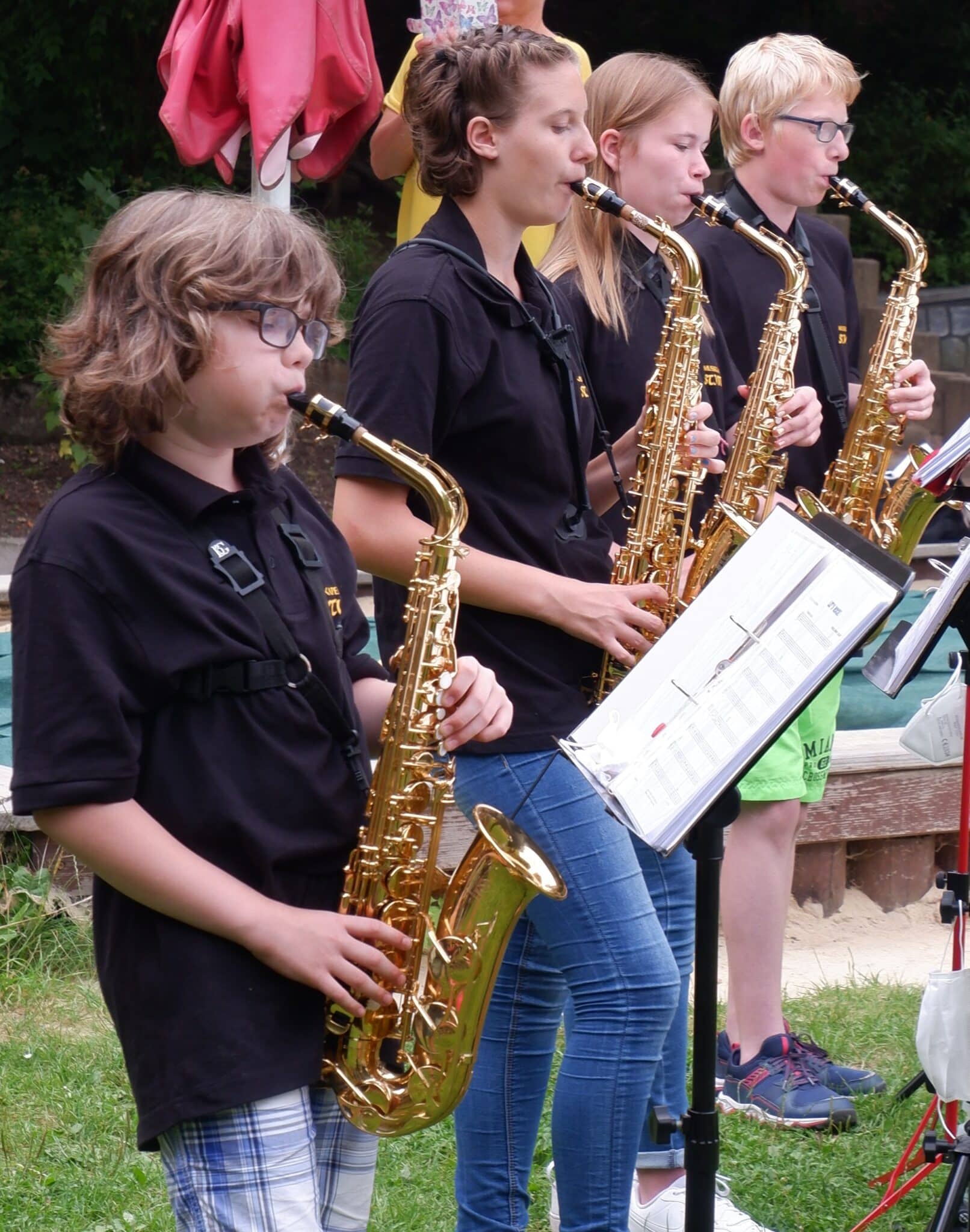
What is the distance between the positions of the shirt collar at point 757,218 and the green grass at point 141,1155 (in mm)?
1976

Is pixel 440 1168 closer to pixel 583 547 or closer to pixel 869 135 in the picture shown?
pixel 583 547

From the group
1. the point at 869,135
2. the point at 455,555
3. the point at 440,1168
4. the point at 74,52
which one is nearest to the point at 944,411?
the point at 869,135

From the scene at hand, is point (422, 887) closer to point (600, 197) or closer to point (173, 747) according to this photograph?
point (173, 747)

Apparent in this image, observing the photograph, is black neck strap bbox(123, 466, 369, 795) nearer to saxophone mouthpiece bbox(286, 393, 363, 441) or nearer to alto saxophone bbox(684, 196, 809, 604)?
saxophone mouthpiece bbox(286, 393, 363, 441)

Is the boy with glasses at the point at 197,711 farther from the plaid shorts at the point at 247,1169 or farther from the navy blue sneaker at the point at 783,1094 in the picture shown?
the navy blue sneaker at the point at 783,1094

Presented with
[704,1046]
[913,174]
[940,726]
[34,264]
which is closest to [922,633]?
[940,726]

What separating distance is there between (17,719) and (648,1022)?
1.13m

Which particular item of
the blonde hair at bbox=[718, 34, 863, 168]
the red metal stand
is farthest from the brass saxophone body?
the red metal stand

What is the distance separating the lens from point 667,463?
2990 millimetres

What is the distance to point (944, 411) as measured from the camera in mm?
9477

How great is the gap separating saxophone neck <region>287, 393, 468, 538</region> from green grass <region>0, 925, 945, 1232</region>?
5.08ft

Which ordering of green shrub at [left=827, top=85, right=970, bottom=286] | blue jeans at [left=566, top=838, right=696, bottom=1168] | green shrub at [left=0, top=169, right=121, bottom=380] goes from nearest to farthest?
1. blue jeans at [left=566, top=838, right=696, bottom=1168]
2. green shrub at [left=0, top=169, right=121, bottom=380]
3. green shrub at [left=827, top=85, right=970, bottom=286]

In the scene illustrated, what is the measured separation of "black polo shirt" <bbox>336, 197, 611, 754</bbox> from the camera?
249 centimetres

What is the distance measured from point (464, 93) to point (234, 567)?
3.55 ft
